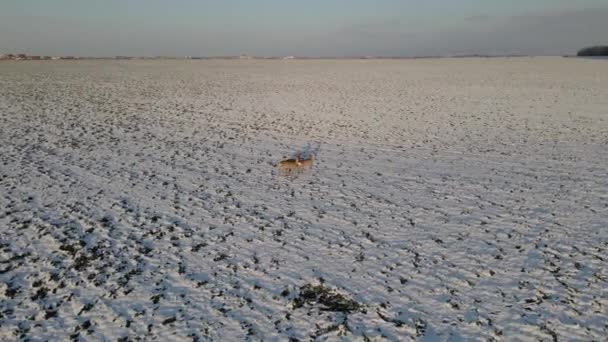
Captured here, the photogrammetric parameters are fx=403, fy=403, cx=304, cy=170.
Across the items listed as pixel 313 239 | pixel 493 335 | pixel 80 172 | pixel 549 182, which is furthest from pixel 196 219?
pixel 549 182

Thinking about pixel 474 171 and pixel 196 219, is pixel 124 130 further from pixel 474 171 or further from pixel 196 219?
pixel 474 171

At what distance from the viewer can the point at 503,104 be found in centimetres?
2347

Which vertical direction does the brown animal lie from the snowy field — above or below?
above

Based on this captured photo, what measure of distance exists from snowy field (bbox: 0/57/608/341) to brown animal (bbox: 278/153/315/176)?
287mm

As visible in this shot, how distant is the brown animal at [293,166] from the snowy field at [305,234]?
0.29m

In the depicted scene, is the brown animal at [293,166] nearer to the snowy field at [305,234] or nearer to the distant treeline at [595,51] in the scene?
the snowy field at [305,234]

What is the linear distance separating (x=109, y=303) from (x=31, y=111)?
19.3 meters

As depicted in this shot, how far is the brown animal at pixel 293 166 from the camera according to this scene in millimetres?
11383

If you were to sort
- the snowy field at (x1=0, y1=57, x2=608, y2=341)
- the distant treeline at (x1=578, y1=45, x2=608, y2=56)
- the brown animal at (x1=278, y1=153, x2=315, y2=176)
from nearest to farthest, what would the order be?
the snowy field at (x1=0, y1=57, x2=608, y2=341), the brown animal at (x1=278, y1=153, x2=315, y2=176), the distant treeline at (x1=578, y1=45, x2=608, y2=56)

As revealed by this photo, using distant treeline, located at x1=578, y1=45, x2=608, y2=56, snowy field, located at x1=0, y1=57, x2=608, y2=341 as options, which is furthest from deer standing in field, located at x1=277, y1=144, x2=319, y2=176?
distant treeline, located at x1=578, y1=45, x2=608, y2=56

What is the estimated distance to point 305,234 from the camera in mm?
7930

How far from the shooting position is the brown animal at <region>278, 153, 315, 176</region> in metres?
11.4

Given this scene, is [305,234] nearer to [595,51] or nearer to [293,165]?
[293,165]

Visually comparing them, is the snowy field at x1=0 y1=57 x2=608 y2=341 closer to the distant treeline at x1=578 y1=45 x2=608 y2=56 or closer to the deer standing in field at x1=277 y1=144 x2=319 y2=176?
the deer standing in field at x1=277 y1=144 x2=319 y2=176
